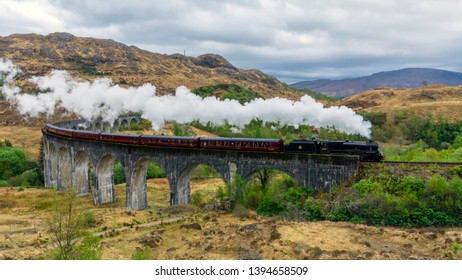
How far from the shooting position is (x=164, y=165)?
3906 centimetres

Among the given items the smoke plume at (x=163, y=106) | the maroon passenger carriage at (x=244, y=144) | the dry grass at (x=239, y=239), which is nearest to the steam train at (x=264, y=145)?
the maroon passenger carriage at (x=244, y=144)

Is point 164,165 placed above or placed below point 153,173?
above

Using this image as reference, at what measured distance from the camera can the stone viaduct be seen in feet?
105

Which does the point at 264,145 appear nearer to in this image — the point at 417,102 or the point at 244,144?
the point at 244,144

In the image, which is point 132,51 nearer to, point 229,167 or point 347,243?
point 229,167

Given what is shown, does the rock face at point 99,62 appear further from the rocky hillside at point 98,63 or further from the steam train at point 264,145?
the steam train at point 264,145

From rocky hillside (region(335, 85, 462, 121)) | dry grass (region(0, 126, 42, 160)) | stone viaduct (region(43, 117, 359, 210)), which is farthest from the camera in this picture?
rocky hillside (region(335, 85, 462, 121))

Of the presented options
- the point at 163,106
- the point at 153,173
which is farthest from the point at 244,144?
the point at 163,106

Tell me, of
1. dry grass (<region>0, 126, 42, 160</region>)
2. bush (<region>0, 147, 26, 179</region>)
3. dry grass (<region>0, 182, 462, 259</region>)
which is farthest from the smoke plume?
bush (<region>0, 147, 26, 179</region>)

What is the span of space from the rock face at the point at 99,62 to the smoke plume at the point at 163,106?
32.1ft

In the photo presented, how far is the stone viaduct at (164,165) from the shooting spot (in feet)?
105

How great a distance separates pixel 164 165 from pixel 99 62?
457 ft

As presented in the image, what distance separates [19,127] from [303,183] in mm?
86657

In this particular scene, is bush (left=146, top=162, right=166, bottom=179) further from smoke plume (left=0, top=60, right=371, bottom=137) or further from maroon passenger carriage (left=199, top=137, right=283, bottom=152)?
maroon passenger carriage (left=199, top=137, right=283, bottom=152)
